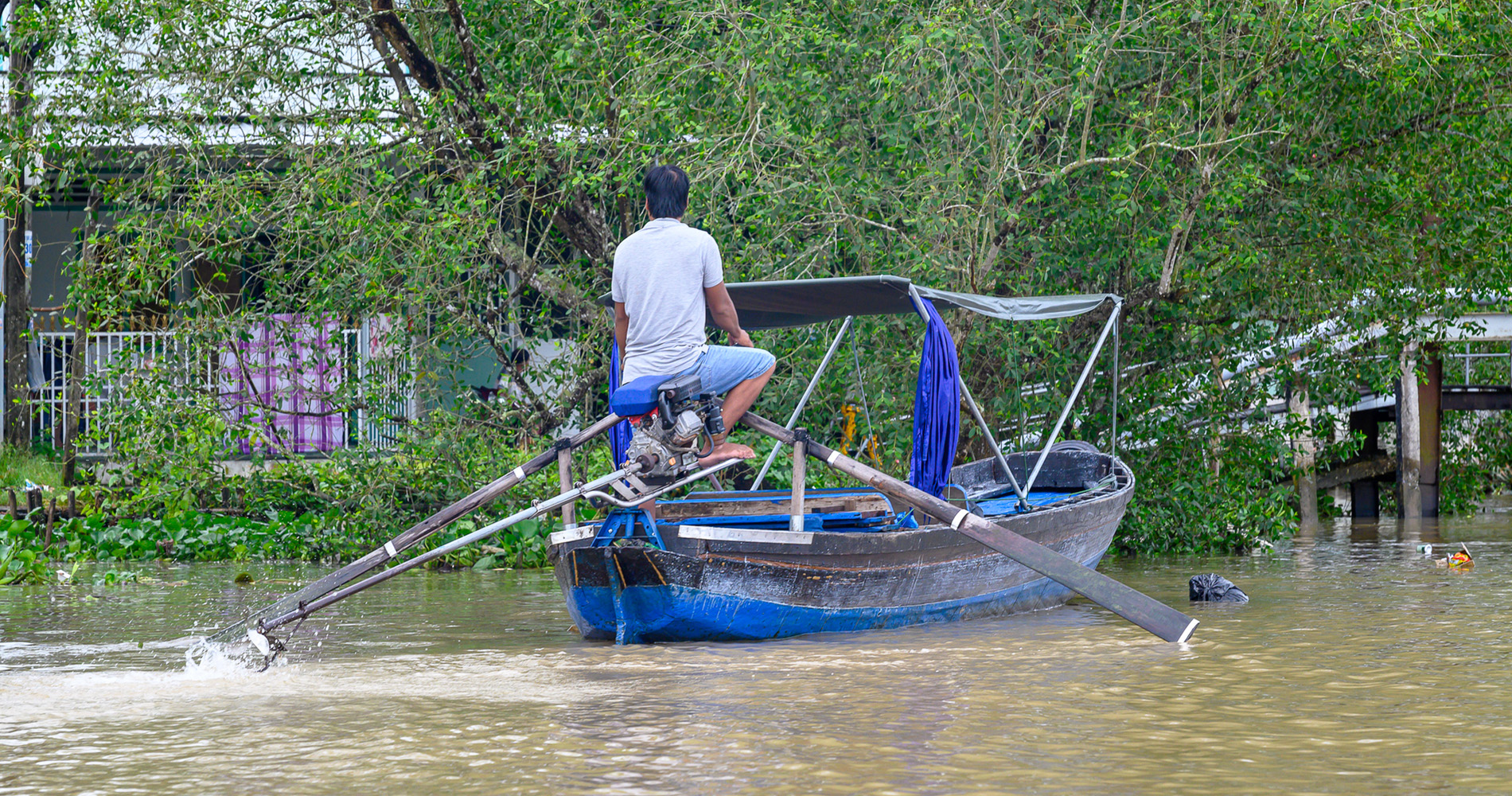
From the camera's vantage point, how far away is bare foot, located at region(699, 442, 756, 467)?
805 centimetres

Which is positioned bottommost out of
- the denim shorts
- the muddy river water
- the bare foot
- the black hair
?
the muddy river water

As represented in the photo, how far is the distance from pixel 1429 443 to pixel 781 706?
14.1m

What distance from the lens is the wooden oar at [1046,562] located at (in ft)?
25.3

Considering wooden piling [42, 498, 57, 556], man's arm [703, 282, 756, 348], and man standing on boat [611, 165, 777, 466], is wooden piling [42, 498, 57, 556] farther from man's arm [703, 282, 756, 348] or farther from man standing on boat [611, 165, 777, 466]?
man's arm [703, 282, 756, 348]

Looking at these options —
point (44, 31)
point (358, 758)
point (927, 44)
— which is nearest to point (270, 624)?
point (358, 758)

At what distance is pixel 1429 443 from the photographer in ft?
59.8

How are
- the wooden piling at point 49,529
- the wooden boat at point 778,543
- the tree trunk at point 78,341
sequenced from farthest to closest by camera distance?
1. the wooden piling at point 49,529
2. the tree trunk at point 78,341
3. the wooden boat at point 778,543

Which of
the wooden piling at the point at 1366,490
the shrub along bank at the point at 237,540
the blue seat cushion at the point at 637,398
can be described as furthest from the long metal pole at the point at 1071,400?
the wooden piling at the point at 1366,490

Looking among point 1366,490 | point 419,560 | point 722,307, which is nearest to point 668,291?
point 722,307

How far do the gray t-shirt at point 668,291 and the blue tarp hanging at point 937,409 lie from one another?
1.31 metres

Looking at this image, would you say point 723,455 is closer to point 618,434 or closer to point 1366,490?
point 618,434

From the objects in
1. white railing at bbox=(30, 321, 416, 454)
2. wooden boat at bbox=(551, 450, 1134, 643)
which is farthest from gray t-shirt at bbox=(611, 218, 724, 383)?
white railing at bbox=(30, 321, 416, 454)

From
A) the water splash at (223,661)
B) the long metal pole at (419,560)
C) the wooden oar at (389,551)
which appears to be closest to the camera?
the water splash at (223,661)

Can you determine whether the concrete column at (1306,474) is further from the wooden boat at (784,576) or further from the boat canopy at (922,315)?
the wooden boat at (784,576)
